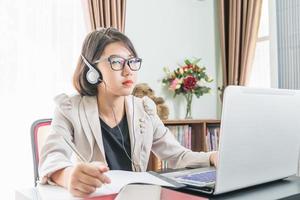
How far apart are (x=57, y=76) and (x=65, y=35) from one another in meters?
0.32

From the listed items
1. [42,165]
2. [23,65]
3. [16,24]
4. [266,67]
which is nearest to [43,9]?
[16,24]

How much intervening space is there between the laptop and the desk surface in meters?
0.02

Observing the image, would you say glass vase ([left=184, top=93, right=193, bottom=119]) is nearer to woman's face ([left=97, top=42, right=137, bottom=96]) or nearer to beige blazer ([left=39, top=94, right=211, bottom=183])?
beige blazer ([left=39, top=94, right=211, bottom=183])

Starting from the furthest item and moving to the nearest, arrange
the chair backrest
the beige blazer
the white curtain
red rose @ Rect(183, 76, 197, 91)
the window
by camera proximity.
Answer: the window
red rose @ Rect(183, 76, 197, 91)
the white curtain
the chair backrest
the beige blazer

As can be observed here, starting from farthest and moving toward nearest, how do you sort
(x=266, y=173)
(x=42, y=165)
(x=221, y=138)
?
(x=42, y=165) → (x=266, y=173) → (x=221, y=138)

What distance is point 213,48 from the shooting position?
351 centimetres

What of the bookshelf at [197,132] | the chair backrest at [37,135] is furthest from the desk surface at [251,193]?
the bookshelf at [197,132]

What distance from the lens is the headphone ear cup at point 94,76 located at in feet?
3.56

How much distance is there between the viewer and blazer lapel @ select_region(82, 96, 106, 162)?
3.55 ft

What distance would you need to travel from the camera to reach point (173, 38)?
323cm

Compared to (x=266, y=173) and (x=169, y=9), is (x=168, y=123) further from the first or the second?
(x=266, y=173)

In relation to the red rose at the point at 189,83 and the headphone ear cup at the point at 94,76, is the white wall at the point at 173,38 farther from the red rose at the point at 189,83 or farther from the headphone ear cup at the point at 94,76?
the headphone ear cup at the point at 94,76

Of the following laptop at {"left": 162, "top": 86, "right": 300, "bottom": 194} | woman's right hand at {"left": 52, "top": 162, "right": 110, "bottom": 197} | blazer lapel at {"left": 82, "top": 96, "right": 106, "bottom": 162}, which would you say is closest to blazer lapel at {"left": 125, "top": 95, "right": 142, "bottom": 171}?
blazer lapel at {"left": 82, "top": 96, "right": 106, "bottom": 162}

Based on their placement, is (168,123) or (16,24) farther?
(168,123)
